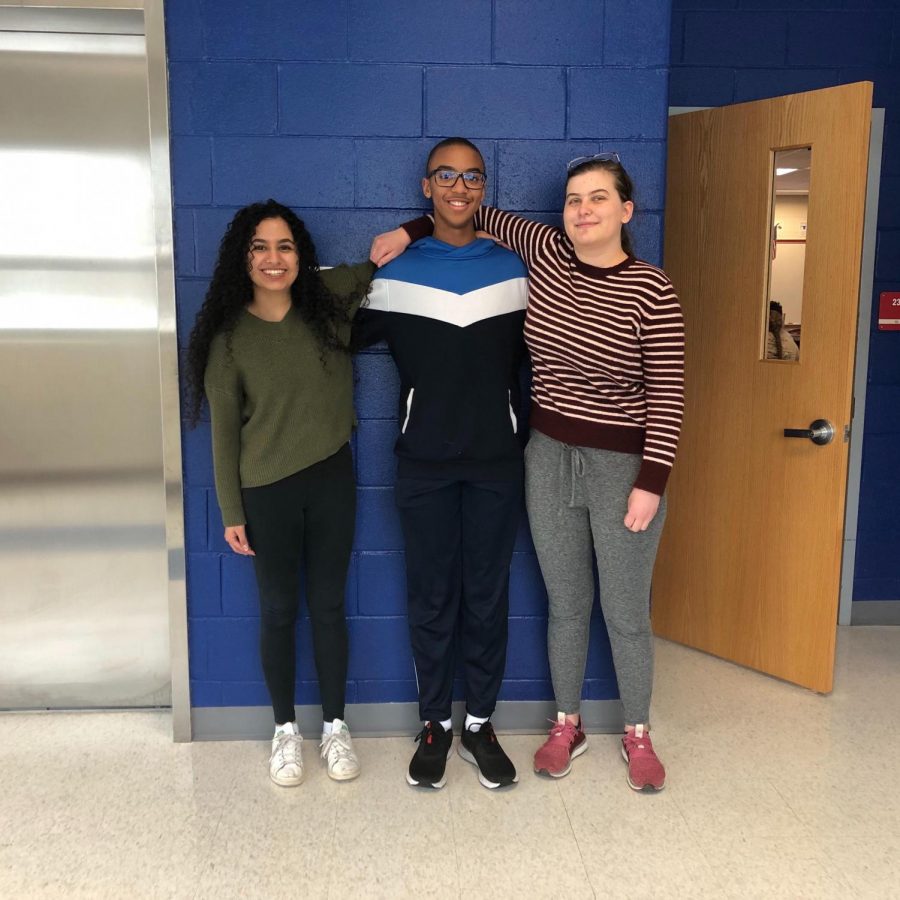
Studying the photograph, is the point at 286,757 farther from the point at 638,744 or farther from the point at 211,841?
the point at 638,744

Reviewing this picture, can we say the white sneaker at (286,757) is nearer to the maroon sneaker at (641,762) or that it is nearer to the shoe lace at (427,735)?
the shoe lace at (427,735)

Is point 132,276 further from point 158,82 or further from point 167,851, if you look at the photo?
point 167,851

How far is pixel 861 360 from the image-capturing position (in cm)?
349

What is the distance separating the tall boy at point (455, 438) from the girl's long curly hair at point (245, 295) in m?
0.13

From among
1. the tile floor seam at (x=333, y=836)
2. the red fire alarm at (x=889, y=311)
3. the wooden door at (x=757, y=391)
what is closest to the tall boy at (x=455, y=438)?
the tile floor seam at (x=333, y=836)

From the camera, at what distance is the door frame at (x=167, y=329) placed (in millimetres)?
2334

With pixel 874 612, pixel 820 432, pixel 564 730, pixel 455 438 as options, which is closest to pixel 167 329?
pixel 455 438

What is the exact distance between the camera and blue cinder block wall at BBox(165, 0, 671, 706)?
2.35m

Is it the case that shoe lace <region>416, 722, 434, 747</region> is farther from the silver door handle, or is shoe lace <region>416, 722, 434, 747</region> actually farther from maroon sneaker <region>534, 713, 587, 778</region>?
the silver door handle

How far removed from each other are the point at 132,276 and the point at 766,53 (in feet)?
8.11

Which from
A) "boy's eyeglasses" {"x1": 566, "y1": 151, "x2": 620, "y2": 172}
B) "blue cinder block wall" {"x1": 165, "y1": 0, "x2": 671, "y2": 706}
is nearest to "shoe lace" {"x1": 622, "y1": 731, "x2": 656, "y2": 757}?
"blue cinder block wall" {"x1": 165, "y1": 0, "x2": 671, "y2": 706}

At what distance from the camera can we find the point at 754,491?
3.06 m

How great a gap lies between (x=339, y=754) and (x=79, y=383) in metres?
1.38

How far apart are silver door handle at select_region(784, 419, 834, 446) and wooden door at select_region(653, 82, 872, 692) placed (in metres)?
0.02
